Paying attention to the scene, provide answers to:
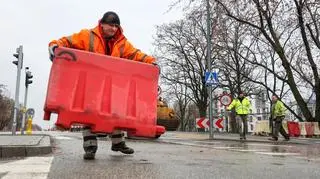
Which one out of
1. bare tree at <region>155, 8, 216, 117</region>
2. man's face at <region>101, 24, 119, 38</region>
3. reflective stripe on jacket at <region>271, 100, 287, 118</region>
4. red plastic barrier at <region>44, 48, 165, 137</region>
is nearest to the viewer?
red plastic barrier at <region>44, 48, 165, 137</region>

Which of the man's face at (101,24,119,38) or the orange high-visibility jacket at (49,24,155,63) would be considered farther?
the man's face at (101,24,119,38)

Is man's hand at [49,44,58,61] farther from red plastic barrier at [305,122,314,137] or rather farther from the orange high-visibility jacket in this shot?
red plastic barrier at [305,122,314,137]

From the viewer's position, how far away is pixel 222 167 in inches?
245

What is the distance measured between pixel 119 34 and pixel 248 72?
42939 millimetres

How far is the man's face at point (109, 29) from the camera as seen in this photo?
22.5 feet

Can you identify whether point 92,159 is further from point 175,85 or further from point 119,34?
point 175,85

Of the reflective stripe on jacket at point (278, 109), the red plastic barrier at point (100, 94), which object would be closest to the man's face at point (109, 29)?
the red plastic barrier at point (100, 94)

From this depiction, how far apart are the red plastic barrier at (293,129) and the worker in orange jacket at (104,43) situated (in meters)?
21.4

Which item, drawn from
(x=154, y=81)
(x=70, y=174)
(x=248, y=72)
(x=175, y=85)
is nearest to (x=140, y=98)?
(x=154, y=81)

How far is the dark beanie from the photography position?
6.89 m

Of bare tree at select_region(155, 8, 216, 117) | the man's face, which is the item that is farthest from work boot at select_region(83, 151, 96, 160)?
bare tree at select_region(155, 8, 216, 117)

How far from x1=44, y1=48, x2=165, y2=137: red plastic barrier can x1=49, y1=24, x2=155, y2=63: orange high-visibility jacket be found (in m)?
0.30

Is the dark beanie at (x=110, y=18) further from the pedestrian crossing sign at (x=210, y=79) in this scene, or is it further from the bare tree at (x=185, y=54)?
the bare tree at (x=185, y=54)

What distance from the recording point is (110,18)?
22.7 ft
